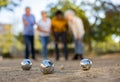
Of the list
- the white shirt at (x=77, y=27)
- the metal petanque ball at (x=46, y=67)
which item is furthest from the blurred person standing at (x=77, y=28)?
the metal petanque ball at (x=46, y=67)

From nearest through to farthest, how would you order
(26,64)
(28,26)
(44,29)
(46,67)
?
1. (46,67)
2. (26,64)
3. (28,26)
4. (44,29)

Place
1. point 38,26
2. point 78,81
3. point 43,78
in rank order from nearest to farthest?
point 78,81 → point 43,78 → point 38,26

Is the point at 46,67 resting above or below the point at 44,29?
below

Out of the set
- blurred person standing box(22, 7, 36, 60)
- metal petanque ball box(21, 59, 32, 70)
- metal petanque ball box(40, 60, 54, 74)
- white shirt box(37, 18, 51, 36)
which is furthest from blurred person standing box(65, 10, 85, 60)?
metal petanque ball box(40, 60, 54, 74)

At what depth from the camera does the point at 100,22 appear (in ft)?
112

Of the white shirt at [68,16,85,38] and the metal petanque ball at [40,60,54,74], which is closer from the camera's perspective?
the metal petanque ball at [40,60,54,74]

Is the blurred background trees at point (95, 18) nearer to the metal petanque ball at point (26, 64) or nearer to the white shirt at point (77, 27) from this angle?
the white shirt at point (77, 27)

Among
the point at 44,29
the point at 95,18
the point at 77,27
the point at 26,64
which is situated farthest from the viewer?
the point at 95,18

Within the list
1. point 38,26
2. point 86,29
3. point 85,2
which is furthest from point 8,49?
point 38,26

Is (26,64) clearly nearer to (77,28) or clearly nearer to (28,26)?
(28,26)

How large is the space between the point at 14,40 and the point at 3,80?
1579 inches

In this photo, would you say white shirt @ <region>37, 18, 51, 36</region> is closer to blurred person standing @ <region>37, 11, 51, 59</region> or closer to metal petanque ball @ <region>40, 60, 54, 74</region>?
blurred person standing @ <region>37, 11, 51, 59</region>

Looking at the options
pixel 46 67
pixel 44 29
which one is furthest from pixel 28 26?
pixel 46 67

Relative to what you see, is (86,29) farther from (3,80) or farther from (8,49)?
(3,80)
